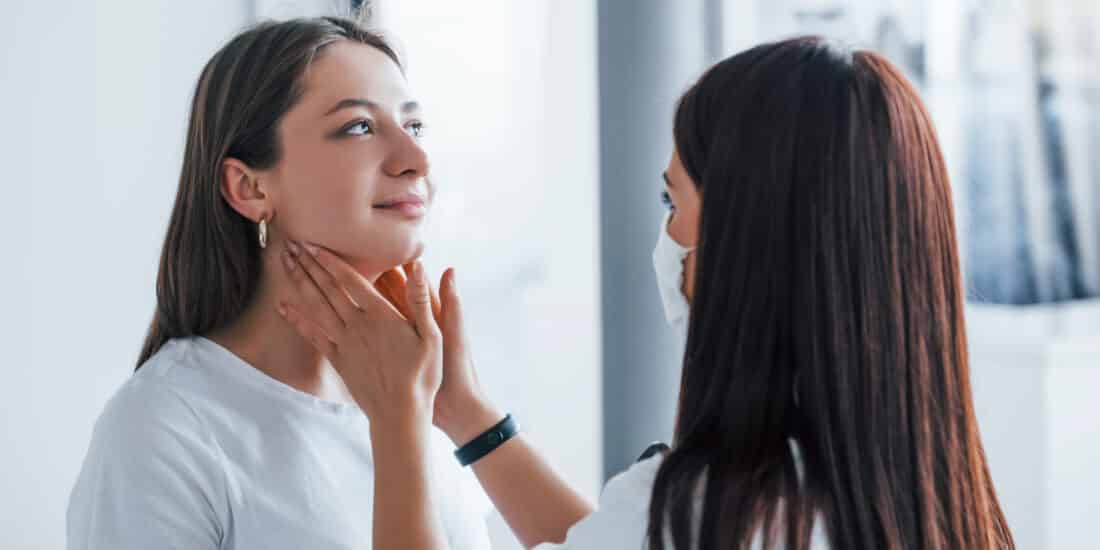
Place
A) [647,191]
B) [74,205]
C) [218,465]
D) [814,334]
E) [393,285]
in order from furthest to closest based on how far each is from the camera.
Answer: [647,191]
[74,205]
[393,285]
[218,465]
[814,334]

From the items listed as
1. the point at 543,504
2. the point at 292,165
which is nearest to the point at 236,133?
the point at 292,165

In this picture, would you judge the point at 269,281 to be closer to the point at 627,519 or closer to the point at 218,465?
the point at 218,465

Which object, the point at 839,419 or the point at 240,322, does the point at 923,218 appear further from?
the point at 240,322

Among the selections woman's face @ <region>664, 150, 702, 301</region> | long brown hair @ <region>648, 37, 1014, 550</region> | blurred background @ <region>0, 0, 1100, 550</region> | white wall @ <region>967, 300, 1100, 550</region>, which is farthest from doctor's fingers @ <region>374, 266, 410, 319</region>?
white wall @ <region>967, 300, 1100, 550</region>

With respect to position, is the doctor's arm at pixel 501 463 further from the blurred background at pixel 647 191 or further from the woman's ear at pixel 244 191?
the blurred background at pixel 647 191

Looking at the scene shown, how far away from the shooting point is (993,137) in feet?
7.89

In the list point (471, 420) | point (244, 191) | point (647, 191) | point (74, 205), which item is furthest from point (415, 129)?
point (647, 191)

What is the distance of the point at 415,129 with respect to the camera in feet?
4.65

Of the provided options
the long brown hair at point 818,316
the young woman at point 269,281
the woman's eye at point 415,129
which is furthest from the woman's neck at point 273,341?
the long brown hair at point 818,316

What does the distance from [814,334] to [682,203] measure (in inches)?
7.9

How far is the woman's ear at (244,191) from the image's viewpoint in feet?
4.31

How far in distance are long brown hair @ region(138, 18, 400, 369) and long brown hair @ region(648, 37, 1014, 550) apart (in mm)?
536

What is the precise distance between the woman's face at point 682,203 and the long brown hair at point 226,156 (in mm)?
454

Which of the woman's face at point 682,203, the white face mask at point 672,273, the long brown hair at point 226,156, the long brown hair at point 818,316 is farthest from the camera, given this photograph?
the long brown hair at point 226,156
